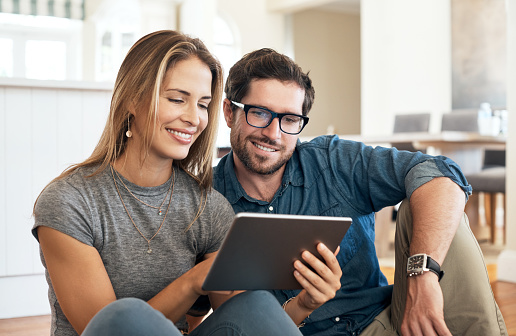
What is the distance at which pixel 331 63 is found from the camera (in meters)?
10.8

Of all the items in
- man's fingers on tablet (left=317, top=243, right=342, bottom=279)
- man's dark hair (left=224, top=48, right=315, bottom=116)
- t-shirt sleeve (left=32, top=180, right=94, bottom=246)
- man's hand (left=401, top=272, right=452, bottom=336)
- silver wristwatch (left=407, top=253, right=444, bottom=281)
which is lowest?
man's hand (left=401, top=272, right=452, bottom=336)

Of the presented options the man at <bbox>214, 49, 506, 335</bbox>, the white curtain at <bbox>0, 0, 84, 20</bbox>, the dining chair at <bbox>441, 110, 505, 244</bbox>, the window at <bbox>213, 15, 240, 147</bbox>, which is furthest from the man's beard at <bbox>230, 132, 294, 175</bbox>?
the window at <bbox>213, 15, 240, 147</bbox>

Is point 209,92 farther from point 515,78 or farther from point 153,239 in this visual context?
point 515,78

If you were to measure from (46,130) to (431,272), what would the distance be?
2.01 m

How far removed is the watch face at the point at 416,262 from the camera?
131 cm

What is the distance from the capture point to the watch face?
1.31 m

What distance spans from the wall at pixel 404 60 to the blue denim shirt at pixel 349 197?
19.6ft

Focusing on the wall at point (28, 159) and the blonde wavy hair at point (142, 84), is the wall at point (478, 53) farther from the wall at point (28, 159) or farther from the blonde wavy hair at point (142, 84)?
the blonde wavy hair at point (142, 84)

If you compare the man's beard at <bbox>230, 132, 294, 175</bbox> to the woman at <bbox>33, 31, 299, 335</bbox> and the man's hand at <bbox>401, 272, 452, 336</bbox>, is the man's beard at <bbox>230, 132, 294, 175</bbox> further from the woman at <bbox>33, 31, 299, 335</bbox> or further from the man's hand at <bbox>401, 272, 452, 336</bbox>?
the man's hand at <bbox>401, 272, 452, 336</bbox>

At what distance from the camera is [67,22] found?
8297mm

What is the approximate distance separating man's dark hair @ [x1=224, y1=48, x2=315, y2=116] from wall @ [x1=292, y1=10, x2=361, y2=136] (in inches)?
343

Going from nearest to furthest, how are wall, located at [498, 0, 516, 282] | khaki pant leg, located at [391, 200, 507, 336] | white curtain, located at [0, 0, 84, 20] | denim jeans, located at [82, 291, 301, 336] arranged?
denim jeans, located at [82, 291, 301, 336] → khaki pant leg, located at [391, 200, 507, 336] → wall, located at [498, 0, 516, 282] → white curtain, located at [0, 0, 84, 20]

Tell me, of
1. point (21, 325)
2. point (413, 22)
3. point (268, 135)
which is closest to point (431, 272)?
point (268, 135)

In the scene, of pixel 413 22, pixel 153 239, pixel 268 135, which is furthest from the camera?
pixel 413 22
